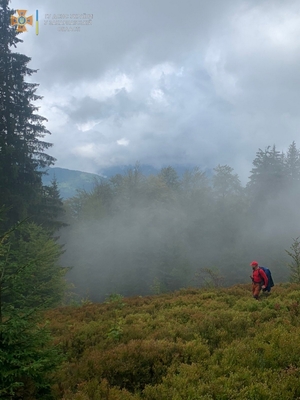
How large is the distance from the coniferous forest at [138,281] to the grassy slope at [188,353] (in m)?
0.03

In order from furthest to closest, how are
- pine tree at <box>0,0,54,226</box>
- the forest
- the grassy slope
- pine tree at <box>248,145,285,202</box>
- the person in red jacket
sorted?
pine tree at <box>248,145,285,202</box>
the forest
pine tree at <box>0,0,54,226</box>
the person in red jacket
the grassy slope

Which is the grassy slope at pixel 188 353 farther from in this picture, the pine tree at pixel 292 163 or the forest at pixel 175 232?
the pine tree at pixel 292 163

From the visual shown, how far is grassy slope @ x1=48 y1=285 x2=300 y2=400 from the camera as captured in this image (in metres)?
5.10

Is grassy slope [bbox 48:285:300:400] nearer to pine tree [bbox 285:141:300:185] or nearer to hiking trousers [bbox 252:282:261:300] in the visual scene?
hiking trousers [bbox 252:282:261:300]

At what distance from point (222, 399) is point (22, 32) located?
83.7ft

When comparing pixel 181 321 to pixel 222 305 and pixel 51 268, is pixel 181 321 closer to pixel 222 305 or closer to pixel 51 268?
pixel 222 305

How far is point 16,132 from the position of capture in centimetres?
2153

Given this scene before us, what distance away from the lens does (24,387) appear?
4.91 m

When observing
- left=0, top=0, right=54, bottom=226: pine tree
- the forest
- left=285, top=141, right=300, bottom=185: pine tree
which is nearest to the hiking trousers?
left=0, top=0, right=54, bottom=226: pine tree

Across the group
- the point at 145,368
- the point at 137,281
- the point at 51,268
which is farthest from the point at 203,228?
the point at 145,368

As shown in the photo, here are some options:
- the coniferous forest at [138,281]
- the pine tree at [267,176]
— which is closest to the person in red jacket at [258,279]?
the coniferous forest at [138,281]

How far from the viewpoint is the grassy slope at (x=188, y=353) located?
510cm
